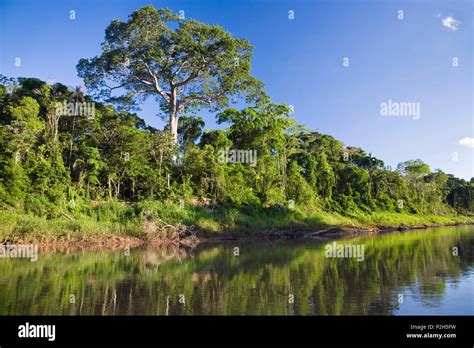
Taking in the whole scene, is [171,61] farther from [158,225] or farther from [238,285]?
[238,285]

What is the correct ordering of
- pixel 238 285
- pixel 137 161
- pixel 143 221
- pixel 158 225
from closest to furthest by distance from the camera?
1. pixel 238 285
2. pixel 143 221
3. pixel 158 225
4. pixel 137 161

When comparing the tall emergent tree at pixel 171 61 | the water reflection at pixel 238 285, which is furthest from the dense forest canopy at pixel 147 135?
the water reflection at pixel 238 285

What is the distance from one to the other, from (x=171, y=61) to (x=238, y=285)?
74.2 ft

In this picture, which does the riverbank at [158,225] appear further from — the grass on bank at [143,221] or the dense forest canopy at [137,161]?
the dense forest canopy at [137,161]

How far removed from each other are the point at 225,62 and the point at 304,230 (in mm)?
14558

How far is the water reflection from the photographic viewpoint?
773cm

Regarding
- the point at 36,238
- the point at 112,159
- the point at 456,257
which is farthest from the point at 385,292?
the point at 112,159

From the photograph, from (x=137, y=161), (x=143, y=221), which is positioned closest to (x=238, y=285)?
(x=143, y=221)

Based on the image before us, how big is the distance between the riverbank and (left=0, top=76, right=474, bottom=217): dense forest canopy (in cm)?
145

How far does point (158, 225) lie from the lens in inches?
918

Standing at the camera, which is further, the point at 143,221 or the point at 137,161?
the point at 137,161

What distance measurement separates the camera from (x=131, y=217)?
2322 cm

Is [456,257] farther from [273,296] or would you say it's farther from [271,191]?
[271,191]
